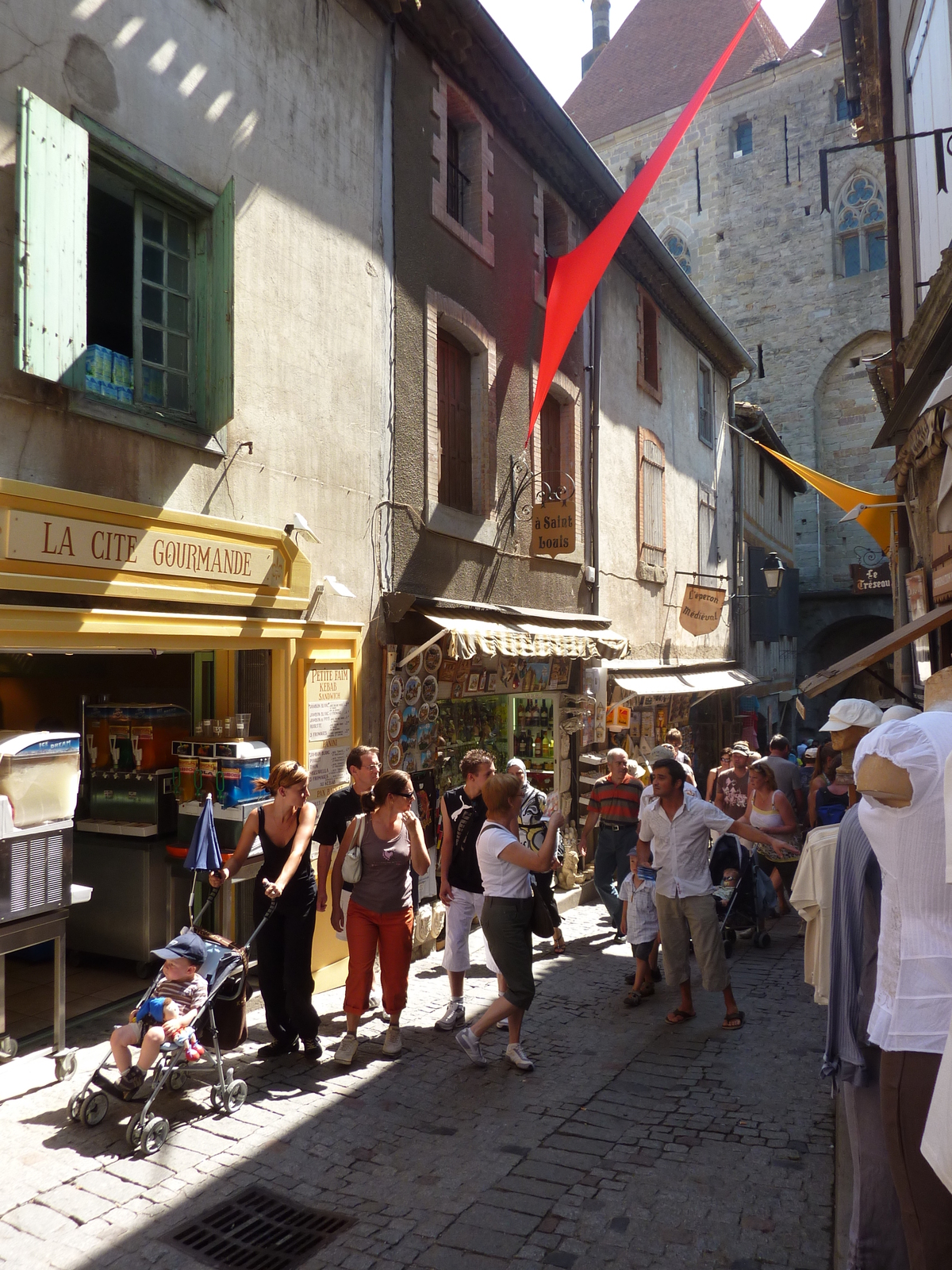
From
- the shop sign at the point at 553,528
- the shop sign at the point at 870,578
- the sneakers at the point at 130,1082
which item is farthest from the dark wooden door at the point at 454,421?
the shop sign at the point at 870,578

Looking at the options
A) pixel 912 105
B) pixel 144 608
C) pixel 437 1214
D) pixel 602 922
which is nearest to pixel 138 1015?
pixel 437 1214

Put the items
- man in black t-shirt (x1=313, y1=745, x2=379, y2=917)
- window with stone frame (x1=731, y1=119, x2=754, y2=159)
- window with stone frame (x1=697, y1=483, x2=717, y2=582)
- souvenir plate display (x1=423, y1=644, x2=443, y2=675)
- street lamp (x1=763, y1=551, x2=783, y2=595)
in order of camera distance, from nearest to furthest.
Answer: man in black t-shirt (x1=313, y1=745, x2=379, y2=917), souvenir plate display (x1=423, y1=644, x2=443, y2=675), window with stone frame (x1=697, y1=483, x2=717, y2=582), street lamp (x1=763, y1=551, x2=783, y2=595), window with stone frame (x1=731, y1=119, x2=754, y2=159)

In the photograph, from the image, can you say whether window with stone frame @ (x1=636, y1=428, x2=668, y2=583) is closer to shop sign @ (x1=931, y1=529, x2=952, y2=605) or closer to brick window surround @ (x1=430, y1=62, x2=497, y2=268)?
brick window surround @ (x1=430, y1=62, x2=497, y2=268)

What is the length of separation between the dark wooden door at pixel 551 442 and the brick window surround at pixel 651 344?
3.35 m

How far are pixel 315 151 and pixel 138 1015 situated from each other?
6.25m

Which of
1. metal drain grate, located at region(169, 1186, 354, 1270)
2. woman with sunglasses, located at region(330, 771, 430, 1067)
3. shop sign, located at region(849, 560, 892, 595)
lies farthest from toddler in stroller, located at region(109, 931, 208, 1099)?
shop sign, located at region(849, 560, 892, 595)

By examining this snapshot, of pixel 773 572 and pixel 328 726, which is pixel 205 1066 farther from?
pixel 773 572

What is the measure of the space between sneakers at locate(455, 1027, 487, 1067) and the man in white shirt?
4.98 feet

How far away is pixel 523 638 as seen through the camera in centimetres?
960

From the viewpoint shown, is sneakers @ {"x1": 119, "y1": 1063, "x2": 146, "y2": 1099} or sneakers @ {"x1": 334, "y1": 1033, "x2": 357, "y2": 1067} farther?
sneakers @ {"x1": 334, "y1": 1033, "x2": 357, "y2": 1067}

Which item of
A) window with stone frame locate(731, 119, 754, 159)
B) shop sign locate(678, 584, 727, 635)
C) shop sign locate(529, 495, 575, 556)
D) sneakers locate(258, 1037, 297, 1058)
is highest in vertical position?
window with stone frame locate(731, 119, 754, 159)

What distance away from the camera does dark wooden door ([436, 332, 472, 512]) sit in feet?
32.4

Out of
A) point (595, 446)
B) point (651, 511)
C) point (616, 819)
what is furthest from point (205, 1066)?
point (651, 511)

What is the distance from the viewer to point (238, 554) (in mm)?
6543
